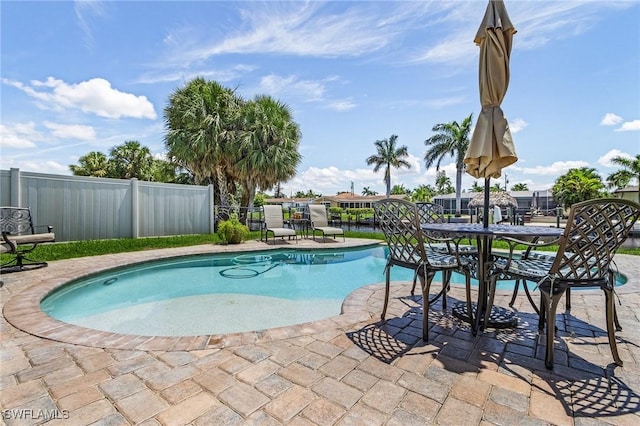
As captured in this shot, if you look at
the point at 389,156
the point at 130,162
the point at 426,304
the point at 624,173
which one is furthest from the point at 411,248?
the point at 624,173

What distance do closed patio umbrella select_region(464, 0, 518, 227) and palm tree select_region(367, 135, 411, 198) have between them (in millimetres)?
24034

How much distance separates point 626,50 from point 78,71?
1382 cm

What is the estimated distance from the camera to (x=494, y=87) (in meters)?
2.47

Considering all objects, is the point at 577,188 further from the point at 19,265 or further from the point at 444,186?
the point at 444,186

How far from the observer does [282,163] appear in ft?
38.1

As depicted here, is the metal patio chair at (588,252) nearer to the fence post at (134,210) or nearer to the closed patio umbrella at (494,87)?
the closed patio umbrella at (494,87)

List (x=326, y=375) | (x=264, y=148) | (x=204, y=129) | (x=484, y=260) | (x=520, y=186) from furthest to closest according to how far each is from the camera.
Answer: (x=520, y=186)
(x=264, y=148)
(x=204, y=129)
(x=484, y=260)
(x=326, y=375)

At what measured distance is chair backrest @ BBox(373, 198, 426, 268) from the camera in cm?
223

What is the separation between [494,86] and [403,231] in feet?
4.72

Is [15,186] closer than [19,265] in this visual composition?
No

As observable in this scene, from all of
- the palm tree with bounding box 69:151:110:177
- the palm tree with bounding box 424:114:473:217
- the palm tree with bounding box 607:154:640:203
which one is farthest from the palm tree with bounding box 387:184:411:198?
the palm tree with bounding box 69:151:110:177

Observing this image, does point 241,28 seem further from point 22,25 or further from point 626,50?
point 626,50

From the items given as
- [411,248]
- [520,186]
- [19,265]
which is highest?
[520,186]

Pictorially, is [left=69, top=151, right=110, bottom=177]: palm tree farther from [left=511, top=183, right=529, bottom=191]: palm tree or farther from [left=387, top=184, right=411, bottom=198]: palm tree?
[left=511, top=183, right=529, bottom=191]: palm tree
